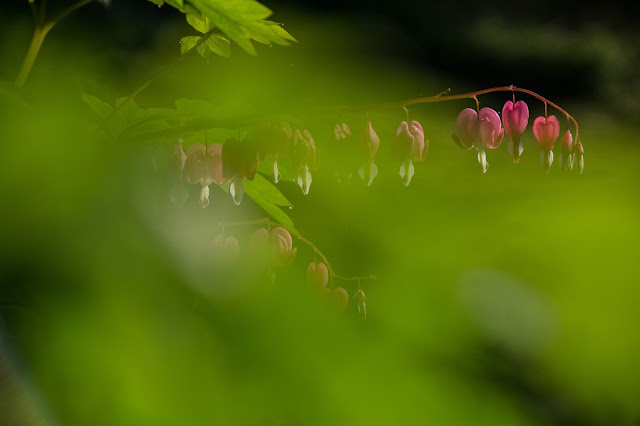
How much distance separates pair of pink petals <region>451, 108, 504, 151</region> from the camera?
631 millimetres

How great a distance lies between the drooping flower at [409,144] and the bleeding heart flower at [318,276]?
0.19m

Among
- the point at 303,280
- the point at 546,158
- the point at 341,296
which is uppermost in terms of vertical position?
the point at 546,158

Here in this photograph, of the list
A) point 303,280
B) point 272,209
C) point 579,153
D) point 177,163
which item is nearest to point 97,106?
point 177,163

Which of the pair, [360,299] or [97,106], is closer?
[97,106]

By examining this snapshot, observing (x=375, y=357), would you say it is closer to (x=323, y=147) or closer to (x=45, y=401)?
(x=45, y=401)

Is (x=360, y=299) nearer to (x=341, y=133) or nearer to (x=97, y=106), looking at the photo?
(x=341, y=133)

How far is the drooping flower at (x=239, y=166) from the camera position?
559mm

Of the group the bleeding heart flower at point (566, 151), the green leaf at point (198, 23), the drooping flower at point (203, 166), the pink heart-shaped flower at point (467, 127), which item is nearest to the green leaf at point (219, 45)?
the green leaf at point (198, 23)

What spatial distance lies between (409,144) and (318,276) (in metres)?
0.22

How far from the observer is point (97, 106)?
0.57m

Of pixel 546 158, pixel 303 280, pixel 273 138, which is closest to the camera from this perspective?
pixel 303 280

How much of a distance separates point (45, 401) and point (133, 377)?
0.18 feet

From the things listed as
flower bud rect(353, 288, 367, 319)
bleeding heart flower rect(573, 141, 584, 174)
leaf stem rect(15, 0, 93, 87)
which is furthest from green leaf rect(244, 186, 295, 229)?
bleeding heart flower rect(573, 141, 584, 174)

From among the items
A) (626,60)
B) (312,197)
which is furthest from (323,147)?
(626,60)
